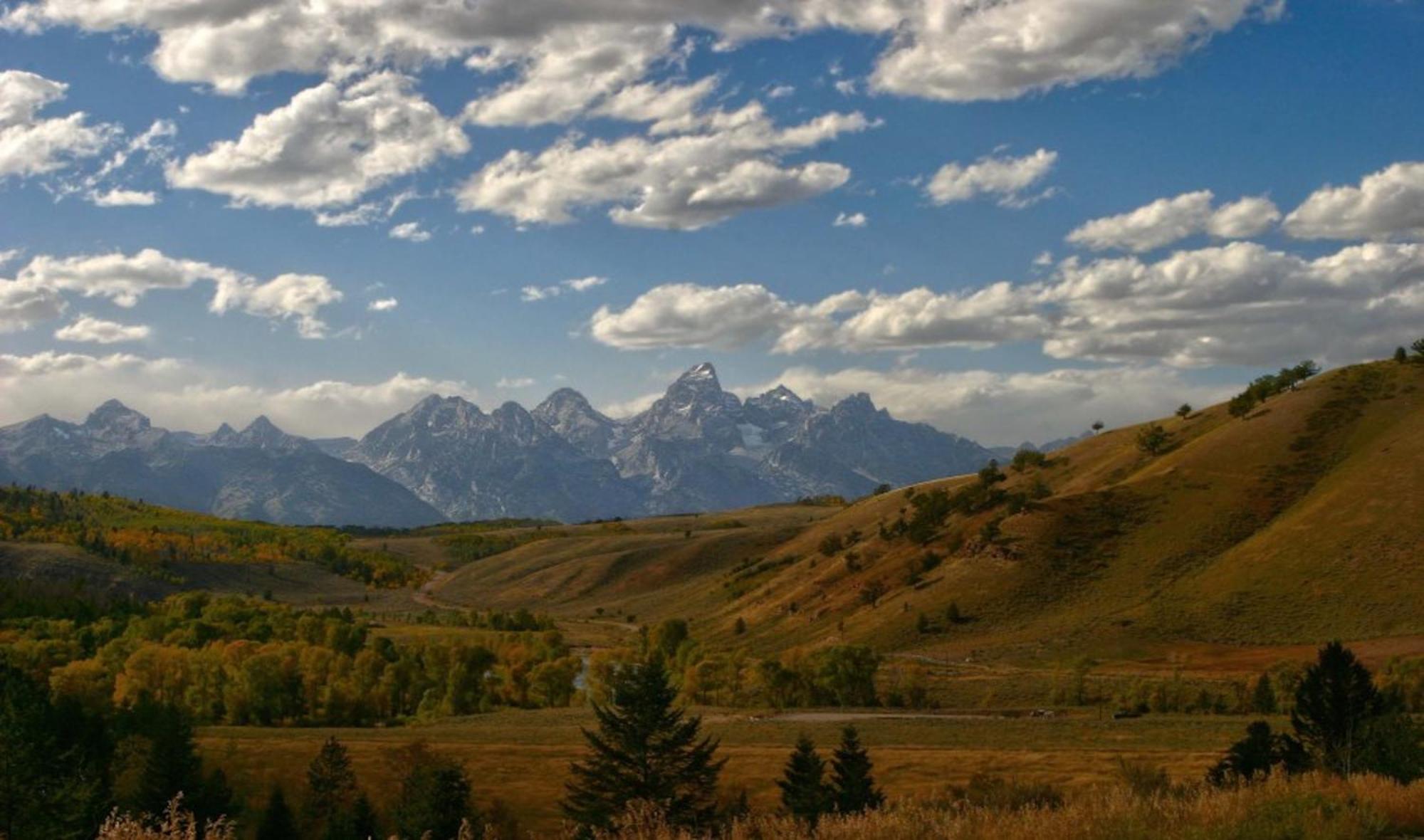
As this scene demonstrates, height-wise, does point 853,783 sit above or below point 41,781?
above

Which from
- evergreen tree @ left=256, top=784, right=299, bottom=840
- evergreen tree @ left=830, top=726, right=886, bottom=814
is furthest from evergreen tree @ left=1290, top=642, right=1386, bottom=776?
evergreen tree @ left=256, top=784, right=299, bottom=840

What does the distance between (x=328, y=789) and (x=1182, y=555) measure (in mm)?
116614

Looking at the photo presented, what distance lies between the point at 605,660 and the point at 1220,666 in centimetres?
7100

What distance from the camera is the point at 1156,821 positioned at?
1420 centimetres

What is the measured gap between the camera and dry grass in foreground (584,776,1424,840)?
1350 cm

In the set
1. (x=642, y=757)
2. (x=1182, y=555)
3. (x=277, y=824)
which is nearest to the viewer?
(x=642, y=757)

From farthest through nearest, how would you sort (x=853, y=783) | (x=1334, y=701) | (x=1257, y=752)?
(x=853, y=783) < (x=1257, y=752) < (x=1334, y=701)

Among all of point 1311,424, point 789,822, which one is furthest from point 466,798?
point 1311,424

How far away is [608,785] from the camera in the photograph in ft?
135

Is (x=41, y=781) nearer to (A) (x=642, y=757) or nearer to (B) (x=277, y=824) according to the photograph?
(B) (x=277, y=824)

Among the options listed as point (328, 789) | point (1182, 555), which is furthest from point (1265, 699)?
point (328, 789)

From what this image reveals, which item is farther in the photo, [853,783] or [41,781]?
[41,781]

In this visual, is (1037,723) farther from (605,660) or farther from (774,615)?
(774,615)

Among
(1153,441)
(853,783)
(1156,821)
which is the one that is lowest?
(853,783)
